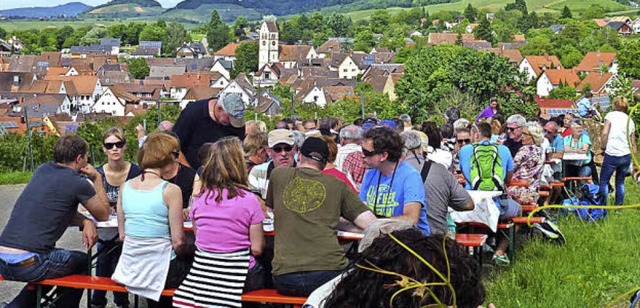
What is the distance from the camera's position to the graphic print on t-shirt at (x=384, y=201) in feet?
18.5

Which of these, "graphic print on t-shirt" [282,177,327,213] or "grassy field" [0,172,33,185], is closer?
"graphic print on t-shirt" [282,177,327,213]

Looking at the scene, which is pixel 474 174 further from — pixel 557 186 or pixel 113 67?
pixel 113 67

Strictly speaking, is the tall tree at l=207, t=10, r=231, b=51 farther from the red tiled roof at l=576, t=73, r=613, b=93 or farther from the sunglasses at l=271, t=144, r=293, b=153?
the sunglasses at l=271, t=144, r=293, b=153

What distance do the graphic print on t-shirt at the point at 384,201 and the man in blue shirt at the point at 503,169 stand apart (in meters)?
1.86

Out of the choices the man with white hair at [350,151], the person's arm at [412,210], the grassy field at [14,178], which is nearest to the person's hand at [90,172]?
the man with white hair at [350,151]

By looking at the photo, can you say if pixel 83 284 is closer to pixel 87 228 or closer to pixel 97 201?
pixel 87 228

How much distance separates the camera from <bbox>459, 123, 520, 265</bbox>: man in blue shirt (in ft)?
24.0

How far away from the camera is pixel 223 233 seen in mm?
5062

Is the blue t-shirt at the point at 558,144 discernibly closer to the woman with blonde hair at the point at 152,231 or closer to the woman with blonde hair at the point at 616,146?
the woman with blonde hair at the point at 616,146

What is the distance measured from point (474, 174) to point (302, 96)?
9228 centimetres

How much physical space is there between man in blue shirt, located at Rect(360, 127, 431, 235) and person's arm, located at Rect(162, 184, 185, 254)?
1.24 m

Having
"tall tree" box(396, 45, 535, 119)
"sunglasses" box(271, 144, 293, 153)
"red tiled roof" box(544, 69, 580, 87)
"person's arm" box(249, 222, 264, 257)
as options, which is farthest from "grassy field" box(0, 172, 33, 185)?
"red tiled roof" box(544, 69, 580, 87)

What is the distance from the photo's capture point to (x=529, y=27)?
176m

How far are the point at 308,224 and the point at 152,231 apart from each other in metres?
1.00
